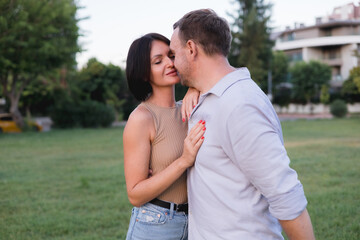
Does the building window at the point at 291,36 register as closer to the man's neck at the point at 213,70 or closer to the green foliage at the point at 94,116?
the green foliage at the point at 94,116

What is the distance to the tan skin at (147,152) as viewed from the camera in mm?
2053

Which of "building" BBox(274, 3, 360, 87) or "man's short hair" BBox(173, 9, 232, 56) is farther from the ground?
"building" BBox(274, 3, 360, 87)

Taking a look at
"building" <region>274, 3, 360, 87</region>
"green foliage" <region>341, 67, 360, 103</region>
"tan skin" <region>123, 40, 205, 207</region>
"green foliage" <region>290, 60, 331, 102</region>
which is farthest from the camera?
"building" <region>274, 3, 360, 87</region>

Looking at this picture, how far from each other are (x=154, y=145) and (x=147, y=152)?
3.5 inches

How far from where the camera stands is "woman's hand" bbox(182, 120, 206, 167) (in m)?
1.72

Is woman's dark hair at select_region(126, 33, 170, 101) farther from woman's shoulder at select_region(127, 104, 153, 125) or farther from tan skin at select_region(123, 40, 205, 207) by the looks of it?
woman's shoulder at select_region(127, 104, 153, 125)

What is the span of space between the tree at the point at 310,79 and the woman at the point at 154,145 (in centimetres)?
4907

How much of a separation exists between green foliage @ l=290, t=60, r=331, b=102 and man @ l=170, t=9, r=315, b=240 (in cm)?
4956

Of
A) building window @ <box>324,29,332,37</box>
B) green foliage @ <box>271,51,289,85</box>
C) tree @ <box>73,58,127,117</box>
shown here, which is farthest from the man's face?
building window @ <box>324,29,332,37</box>

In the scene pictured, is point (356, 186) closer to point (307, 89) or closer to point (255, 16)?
point (255, 16)

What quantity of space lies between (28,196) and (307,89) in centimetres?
4715

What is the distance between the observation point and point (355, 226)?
16.1ft

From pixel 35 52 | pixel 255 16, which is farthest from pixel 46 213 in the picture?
pixel 255 16

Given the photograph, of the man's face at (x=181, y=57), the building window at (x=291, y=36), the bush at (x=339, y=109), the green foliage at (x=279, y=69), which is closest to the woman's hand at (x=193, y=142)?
the man's face at (x=181, y=57)
